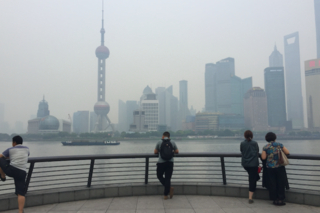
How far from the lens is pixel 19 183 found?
504 cm

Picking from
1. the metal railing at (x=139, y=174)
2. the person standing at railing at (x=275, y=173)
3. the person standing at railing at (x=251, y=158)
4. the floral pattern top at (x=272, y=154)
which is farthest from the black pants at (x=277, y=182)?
the person standing at railing at (x=251, y=158)

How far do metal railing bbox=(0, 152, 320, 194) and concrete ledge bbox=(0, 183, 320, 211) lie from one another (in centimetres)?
20

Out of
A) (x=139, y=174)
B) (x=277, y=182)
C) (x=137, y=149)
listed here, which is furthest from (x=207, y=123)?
(x=277, y=182)

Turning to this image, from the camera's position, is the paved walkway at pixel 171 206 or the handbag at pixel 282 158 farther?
the handbag at pixel 282 158

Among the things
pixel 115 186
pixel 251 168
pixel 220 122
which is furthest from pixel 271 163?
pixel 220 122

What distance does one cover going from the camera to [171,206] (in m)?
5.63

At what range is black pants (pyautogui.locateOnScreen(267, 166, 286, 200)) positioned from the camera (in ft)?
18.5

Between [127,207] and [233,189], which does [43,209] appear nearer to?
[127,207]

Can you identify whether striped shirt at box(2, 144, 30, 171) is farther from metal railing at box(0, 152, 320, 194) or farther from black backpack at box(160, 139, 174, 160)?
black backpack at box(160, 139, 174, 160)

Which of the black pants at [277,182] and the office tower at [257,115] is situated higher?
the office tower at [257,115]

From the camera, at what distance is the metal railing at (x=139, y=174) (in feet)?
19.6

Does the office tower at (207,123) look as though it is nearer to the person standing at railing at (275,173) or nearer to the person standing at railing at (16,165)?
the person standing at railing at (275,173)

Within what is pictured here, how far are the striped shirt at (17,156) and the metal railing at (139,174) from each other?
431 millimetres

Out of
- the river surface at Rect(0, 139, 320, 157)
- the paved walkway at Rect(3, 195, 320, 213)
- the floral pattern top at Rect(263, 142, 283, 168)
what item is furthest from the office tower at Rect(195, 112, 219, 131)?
the floral pattern top at Rect(263, 142, 283, 168)
